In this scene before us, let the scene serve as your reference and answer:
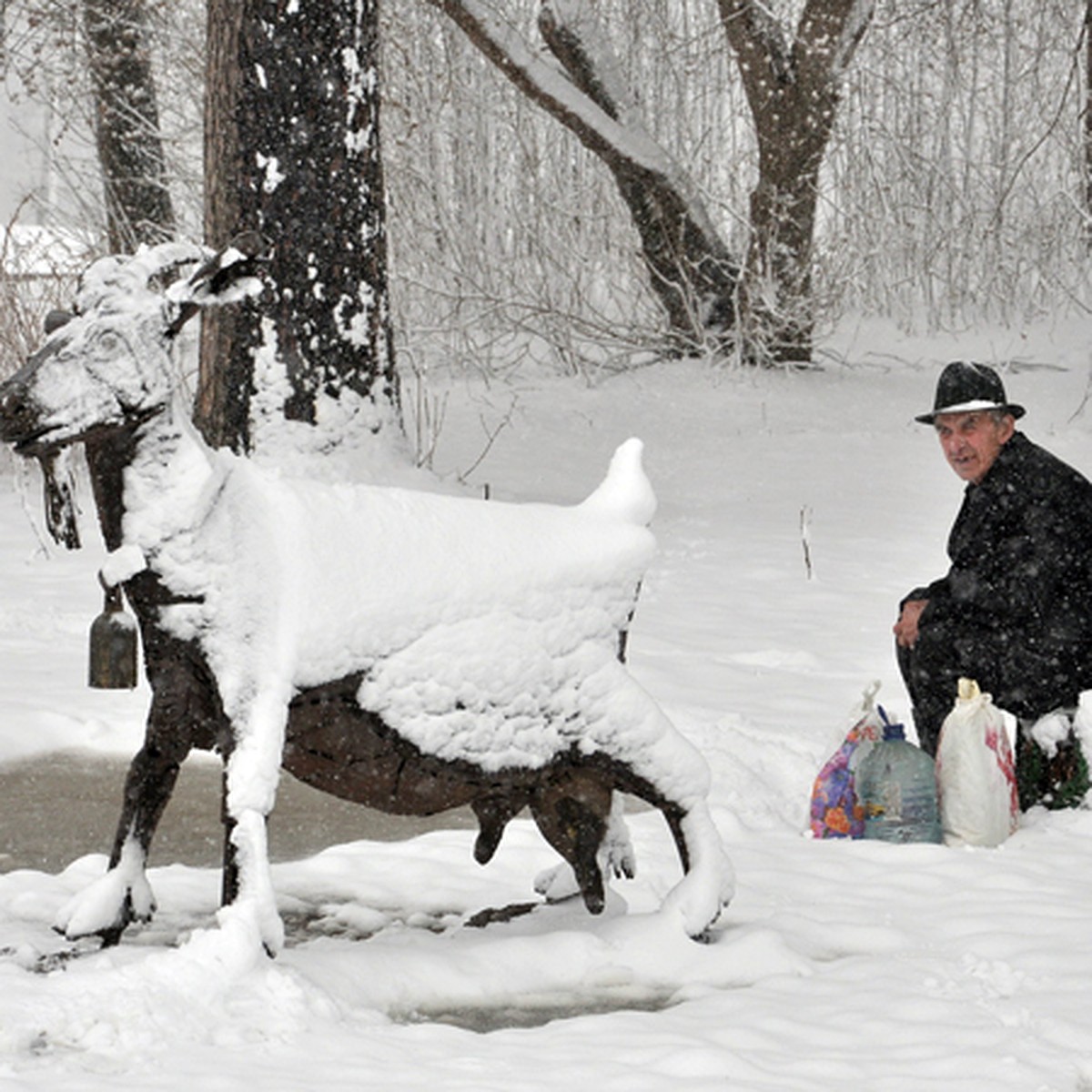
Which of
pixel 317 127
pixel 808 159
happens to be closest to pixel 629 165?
pixel 808 159

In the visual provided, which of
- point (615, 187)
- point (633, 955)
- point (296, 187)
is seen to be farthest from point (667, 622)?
point (615, 187)

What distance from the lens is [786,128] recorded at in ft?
Answer: 42.7

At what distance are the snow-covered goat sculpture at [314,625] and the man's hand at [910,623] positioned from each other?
1.60 metres

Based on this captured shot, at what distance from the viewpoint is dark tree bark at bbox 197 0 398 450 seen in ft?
26.8

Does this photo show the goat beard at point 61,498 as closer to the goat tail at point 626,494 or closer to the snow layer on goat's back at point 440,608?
the snow layer on goat's back at point 440,608

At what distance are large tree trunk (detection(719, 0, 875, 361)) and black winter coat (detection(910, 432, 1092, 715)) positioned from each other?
24.6 feet

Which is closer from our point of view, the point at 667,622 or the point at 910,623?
the point at 910,623

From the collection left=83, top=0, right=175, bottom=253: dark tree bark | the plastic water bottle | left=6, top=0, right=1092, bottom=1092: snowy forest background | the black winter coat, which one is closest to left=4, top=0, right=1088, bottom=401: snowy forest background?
left=6, top=0, right=1092, bottom=1092: snowy forest background

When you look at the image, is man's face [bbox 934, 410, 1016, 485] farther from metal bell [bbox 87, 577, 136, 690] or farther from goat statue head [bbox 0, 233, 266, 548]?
metal bell [bbox 87, 577, 136, 690]

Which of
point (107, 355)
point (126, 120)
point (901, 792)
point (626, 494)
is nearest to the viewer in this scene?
point (107, 355)

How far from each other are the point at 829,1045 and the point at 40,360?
2.06 meters

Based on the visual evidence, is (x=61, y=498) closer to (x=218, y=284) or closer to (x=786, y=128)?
(x=218, y=284)

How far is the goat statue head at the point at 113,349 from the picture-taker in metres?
3.44

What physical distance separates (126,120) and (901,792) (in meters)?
10.5
